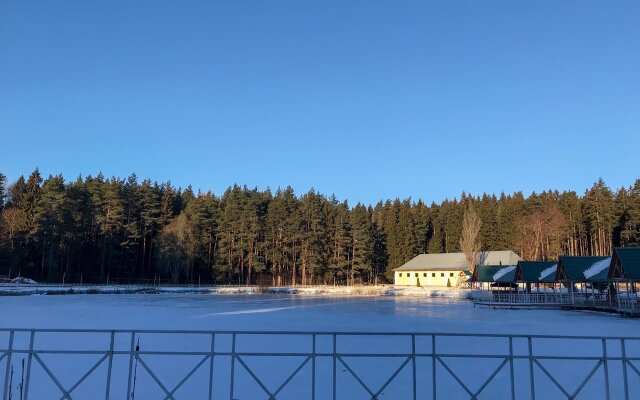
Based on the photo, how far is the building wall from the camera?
7175 centimetres

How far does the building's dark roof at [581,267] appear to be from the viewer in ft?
108

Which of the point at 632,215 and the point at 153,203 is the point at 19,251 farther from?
the point at 632,215

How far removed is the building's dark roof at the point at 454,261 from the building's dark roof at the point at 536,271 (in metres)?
25.7

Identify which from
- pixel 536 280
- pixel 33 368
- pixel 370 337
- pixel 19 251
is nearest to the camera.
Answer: pixel 33 368

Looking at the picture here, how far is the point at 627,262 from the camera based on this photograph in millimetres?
27938

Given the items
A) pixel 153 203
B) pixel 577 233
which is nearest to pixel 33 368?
pixel 153 203

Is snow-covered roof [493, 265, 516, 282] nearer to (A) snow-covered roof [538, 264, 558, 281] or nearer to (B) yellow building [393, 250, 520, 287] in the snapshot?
(A) snow-covered roof [538, 264, 558, 281]

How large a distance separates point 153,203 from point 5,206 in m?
19.5

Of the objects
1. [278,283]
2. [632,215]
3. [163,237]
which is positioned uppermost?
[632,215]

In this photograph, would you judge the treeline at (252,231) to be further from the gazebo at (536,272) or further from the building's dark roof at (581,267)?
the building's dark roof at (581,267)

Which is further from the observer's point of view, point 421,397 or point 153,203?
point 153,203

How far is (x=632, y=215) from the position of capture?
2805 inches

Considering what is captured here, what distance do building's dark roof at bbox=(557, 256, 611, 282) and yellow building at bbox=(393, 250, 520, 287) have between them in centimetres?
3083

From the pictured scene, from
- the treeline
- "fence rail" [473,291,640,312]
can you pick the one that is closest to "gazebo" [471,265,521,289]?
"fence rail" [473,291,640,312]
